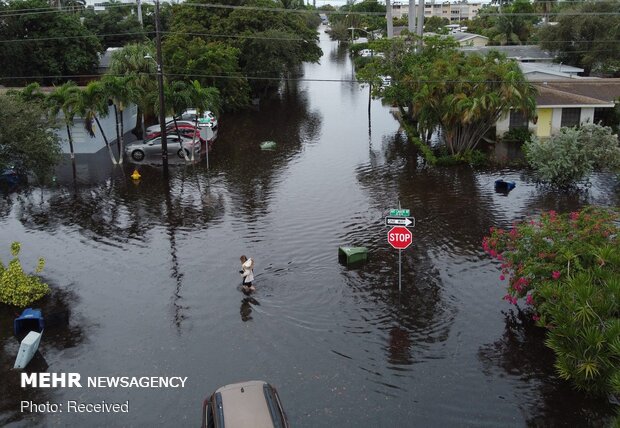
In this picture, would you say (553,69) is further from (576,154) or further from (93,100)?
(93,100)

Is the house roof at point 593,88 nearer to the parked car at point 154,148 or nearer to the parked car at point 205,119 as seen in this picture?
the parked car at point 205,119

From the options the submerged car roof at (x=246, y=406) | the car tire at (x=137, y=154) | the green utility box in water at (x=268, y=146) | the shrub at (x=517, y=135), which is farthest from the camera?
the shrub at (x=517, y=135)

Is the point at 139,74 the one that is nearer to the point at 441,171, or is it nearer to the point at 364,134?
the point at 364,134

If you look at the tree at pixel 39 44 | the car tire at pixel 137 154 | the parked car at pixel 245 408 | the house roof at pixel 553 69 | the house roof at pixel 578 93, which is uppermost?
the tree at pixel 39 44

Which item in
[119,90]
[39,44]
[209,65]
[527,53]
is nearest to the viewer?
[119,90]

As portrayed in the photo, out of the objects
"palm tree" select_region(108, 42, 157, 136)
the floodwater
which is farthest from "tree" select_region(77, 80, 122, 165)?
"palm tree" select_region(108, 42, 157, 136)

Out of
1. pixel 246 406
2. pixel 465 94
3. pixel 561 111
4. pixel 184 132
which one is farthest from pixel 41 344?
pixel 561 111

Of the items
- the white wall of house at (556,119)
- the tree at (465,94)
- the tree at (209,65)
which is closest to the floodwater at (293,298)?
the tree at (465,94)
